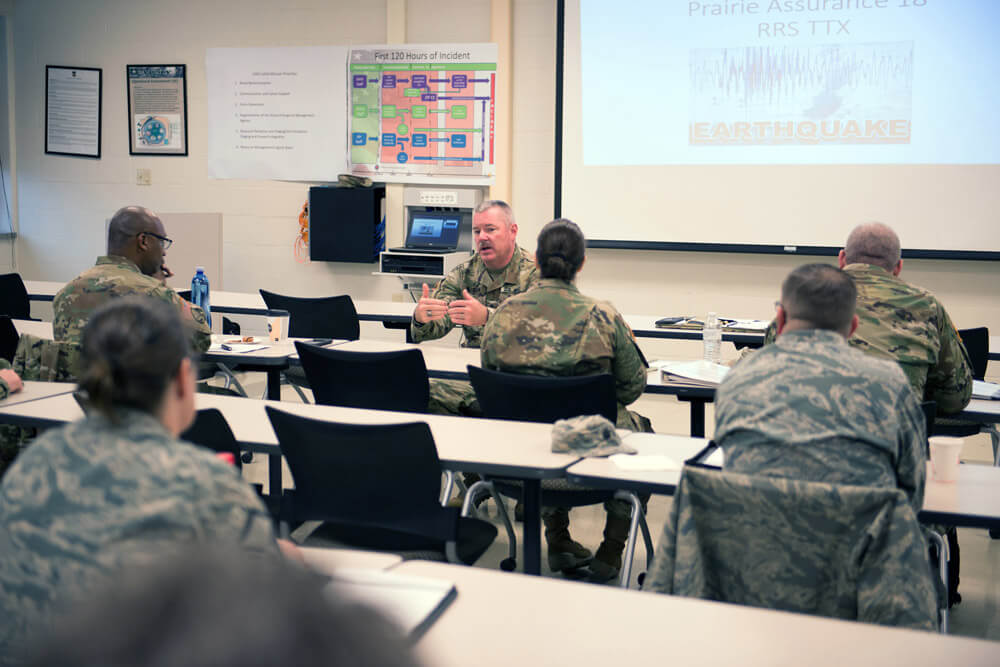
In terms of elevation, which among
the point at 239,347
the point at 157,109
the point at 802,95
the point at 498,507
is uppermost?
the point at 157,109

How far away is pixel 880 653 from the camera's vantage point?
1333 millimetres

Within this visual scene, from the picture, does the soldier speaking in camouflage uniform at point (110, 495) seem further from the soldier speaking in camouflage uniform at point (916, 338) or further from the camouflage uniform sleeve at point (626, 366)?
the soldier speaking in camouflage uniform at point (916, 338)

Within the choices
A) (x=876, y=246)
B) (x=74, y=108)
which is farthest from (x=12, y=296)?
(x=876, y=246)

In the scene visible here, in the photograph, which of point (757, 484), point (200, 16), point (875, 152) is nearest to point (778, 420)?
point (757, 484)

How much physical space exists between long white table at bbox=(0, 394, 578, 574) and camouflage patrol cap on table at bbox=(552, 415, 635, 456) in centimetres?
3

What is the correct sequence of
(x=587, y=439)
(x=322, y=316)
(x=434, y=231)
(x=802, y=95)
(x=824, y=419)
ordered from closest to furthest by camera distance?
(x=824, y=419)
(x=587, y=439)
(x=322, y=316)
(x=802, y=95)
(x=434, y=231)

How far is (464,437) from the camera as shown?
259 cm

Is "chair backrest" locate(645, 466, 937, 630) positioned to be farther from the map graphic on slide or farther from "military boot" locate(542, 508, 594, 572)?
the map graphic on slide

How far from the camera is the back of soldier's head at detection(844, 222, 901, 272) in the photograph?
322 centimetres

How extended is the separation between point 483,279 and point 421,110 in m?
2.95

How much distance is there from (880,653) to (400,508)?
1280 mm

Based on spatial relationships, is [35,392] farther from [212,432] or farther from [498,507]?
[498,507]

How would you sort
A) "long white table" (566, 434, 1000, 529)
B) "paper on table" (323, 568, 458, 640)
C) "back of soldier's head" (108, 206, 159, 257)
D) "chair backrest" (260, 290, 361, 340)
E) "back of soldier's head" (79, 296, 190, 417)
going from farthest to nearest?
1. "chair backrest" (260, 290, 361, 340)
2. "back of soldier's head" (108, 206, 159, 257)
3. "long white table" (566, 434, 1000, 529)
4. "paper on table" (323, 568, 458, 640)
5. "back of soldier's head" (79, 296, 190, 417)

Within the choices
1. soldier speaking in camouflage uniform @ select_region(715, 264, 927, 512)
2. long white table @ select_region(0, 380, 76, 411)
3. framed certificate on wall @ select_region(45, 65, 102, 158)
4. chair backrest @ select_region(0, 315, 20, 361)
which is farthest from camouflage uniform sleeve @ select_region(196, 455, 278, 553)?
framed certificate on wall @ select_region(45, 65, 102, 158)
